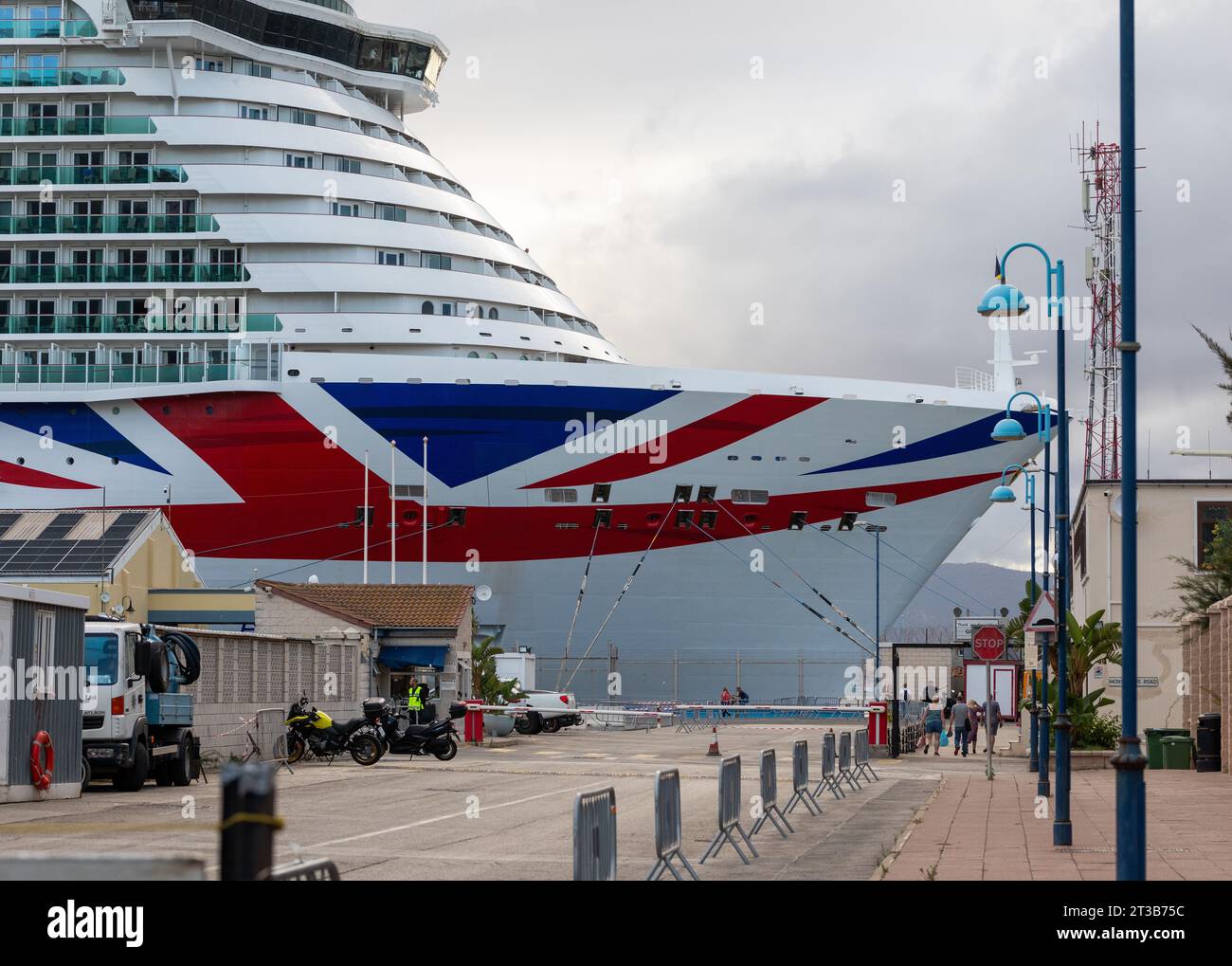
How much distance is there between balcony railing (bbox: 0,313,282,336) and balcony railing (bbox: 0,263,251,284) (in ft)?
3.31

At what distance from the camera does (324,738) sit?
1105 inches

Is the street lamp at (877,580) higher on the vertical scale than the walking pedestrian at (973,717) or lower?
higher

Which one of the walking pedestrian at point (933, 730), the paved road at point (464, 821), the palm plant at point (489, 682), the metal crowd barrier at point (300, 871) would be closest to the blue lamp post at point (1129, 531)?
the paved road at point (464, 821)

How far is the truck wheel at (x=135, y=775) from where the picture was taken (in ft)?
72.0

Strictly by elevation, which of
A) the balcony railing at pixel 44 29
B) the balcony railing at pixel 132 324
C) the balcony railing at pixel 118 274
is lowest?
the balcony railing at pixel 132 324

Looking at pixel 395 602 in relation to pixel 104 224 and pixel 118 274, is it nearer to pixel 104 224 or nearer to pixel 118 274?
pixel 118 274

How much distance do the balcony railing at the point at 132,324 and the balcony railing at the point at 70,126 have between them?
528 centimetres

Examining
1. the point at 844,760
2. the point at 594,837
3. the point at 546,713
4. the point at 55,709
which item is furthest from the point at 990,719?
the point at 594,837

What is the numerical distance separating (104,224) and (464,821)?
110 feet

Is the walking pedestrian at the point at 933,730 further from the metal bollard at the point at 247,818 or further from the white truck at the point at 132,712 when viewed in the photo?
the metal bollard at the point at 247,818

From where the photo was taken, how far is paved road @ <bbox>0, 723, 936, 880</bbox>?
14.0 metres

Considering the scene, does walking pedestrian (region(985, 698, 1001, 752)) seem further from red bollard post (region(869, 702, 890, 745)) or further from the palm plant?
the palm plant

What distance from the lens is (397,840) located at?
15.6 metres
